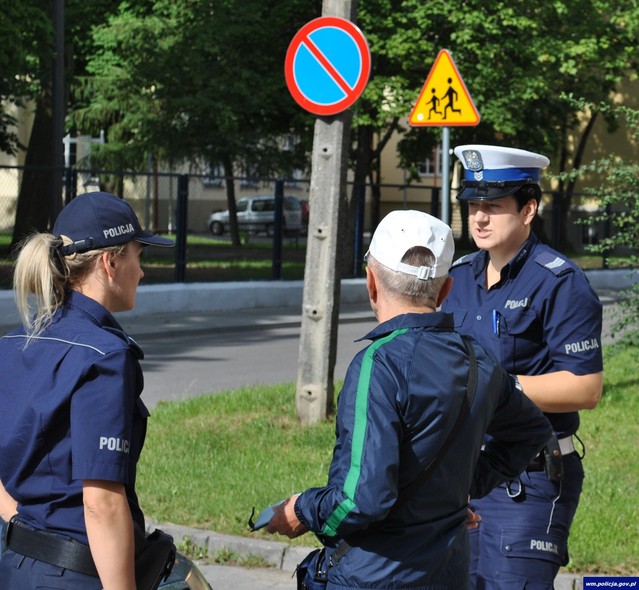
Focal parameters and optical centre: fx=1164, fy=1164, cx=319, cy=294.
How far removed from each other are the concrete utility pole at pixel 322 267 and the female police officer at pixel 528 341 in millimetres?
4736

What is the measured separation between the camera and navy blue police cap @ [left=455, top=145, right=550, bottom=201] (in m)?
3.88

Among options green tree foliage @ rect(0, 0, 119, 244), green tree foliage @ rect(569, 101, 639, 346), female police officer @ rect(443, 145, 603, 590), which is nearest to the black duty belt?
female police officer @ rect(443, 145, 603, 590)

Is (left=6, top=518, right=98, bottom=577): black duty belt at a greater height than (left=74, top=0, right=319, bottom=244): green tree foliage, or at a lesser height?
lesser

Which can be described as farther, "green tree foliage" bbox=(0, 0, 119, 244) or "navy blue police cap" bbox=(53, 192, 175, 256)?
"green tree foliage" bbox=(0, 0, 119, 244)

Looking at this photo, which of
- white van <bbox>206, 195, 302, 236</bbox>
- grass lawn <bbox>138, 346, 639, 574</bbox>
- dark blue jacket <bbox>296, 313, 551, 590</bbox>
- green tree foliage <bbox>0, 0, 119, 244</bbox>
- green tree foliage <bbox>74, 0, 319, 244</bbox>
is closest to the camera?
dark blue jacket <bbox>296, 313, 551, 590</bbox>

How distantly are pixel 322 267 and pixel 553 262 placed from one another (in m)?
4.95

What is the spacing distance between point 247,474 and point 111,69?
27.3 meters

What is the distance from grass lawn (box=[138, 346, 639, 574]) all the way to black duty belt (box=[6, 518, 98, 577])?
141 inches

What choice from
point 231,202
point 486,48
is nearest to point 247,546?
point 486,48

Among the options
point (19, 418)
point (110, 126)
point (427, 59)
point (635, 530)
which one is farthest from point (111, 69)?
point (19, 418)

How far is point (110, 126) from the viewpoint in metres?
36.8

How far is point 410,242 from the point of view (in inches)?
108

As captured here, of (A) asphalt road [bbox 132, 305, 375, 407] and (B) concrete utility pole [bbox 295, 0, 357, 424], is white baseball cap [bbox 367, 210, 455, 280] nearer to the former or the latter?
(B) concrete utility pole [bbox 295, 0, 357, 424]

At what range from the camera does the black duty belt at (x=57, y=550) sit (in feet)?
8.93
